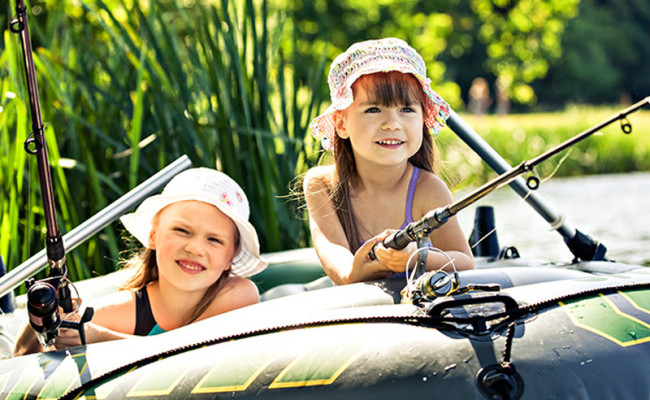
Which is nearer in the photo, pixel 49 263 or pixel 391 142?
pixel 49 263

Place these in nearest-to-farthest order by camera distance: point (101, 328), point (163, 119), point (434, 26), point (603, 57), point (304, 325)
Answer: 1. point (304, 325)
2. point (101, 328)
3. point (163, 119)
4. point (434, 26)
5. point (603, 57)

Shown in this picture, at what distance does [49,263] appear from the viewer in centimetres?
205

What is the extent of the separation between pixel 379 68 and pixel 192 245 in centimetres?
72

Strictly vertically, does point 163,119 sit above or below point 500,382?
above

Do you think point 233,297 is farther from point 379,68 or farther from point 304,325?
point 379,68

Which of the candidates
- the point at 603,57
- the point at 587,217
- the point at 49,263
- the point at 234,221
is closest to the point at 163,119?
the point at 234,221

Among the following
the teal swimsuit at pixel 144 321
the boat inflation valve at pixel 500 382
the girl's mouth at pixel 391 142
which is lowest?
the boat inflation valve at pixel 500 382

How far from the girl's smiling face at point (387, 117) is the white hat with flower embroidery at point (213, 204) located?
0.41m

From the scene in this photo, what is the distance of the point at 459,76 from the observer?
3816 centimetres

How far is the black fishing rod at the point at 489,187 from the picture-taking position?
5.79 feet

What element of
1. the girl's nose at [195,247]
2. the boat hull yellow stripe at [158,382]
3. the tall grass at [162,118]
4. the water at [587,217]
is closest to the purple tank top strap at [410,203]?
the girl's nose at [195,247]

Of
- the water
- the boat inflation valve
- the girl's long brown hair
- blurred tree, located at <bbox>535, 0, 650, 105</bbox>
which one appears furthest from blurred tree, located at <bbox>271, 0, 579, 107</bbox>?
blurred tree, located at <bbox>535, 0, 650, 105</bbox>

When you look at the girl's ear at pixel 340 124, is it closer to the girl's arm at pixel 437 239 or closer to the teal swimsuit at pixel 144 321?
the girl's arm at pixel 437 239

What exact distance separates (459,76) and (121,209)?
36.6 metres
